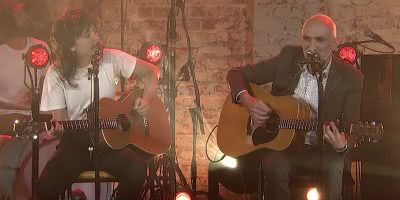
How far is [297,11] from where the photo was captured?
6.00m

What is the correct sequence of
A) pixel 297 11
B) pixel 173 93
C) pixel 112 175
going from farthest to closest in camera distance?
pixel 297 11
pixel 173 93
pixel 112 175

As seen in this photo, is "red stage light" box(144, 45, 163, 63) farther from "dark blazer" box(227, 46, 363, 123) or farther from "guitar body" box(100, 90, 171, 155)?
"dark blazer" box(227, 46, 363, 123)

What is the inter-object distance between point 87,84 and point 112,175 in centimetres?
71

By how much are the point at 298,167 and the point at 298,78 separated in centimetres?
69

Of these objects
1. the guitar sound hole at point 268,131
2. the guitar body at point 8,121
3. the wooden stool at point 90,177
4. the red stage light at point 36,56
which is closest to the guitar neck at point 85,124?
the wooden stool at point 90,177

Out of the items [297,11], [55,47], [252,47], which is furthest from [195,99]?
[55,47]

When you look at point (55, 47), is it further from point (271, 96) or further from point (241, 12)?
point (241, 12)

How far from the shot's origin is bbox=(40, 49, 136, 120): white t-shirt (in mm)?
4789

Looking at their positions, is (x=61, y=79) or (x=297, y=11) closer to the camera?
(x=61, y=79)

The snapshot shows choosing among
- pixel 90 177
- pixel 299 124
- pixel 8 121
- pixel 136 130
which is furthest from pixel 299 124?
pixel 8 121

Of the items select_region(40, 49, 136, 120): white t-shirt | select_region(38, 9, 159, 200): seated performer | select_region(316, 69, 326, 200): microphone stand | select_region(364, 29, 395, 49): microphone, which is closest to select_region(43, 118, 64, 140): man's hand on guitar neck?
select_region(38, 9, 159, 200): seated performer

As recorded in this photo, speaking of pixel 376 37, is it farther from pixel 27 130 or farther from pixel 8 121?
pixel 8 121

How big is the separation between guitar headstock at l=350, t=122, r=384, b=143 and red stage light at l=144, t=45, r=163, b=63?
1805mm

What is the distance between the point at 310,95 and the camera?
4840mm
